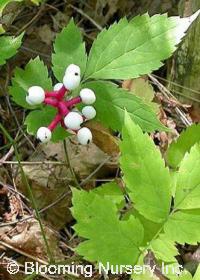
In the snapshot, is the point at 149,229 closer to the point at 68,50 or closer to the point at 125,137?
the point at 125,137

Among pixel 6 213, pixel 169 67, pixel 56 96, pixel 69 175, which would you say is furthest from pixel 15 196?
pixel 169 67

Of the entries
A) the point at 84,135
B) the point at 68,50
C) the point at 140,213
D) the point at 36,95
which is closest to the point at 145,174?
the point at 140,213

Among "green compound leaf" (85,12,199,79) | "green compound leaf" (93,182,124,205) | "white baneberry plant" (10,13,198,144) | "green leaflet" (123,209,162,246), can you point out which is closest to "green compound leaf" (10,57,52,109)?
"white baneberry plant" (10,13,198,144)

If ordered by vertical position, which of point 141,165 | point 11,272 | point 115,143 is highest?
point 141,165

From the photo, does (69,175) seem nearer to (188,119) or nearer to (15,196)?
(15,196)

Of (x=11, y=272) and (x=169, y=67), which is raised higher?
(x=169, y=67)
